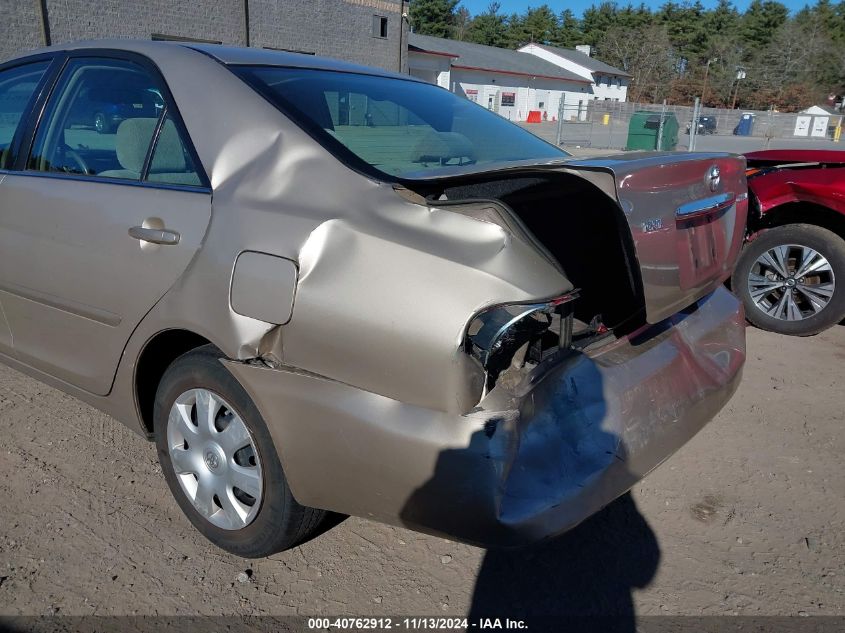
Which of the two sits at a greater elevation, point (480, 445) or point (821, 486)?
point (480, 445)

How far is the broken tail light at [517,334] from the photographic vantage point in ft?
5.84

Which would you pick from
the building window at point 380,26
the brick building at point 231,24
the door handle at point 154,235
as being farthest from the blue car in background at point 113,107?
the building window at point 380,26

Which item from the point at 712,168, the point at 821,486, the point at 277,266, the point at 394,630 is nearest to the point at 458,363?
the point at 277,266

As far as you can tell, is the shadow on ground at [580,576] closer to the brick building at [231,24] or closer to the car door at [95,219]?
the car door at [95,219]

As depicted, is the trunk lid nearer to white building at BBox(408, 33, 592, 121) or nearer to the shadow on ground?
the shadow on ground

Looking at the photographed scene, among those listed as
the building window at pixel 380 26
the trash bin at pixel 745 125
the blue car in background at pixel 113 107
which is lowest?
the trash bin at pixel 745 125

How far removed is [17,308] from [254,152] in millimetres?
1558

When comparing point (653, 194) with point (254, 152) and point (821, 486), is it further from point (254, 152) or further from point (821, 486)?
point (821, 486)

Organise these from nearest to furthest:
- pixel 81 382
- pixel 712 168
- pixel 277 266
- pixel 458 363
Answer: pixel 458 363, pixel 277 266, pixel 712 168, pixel 81 382

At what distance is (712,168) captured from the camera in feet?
7.68

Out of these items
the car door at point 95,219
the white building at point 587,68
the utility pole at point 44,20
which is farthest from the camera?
the white building at point 587,68

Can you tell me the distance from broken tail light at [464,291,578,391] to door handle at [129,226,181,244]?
3.60ft

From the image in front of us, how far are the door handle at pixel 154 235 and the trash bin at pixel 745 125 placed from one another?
3551 cm

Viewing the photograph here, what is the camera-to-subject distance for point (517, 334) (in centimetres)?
198
